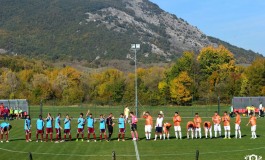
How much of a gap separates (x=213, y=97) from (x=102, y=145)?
60.0m

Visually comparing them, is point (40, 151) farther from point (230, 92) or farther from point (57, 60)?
point (57, 60)

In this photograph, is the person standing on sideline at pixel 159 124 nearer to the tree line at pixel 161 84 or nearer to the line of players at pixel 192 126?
the line of players at pixel 192 126

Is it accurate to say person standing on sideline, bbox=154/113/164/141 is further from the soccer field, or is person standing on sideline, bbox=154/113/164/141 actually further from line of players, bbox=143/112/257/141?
the soccer field

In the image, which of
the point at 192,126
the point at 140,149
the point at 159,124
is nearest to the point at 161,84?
the point at 192,126

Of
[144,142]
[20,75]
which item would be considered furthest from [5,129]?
[20,75]

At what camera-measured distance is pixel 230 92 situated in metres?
89.9

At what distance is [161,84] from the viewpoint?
95125 millimetres

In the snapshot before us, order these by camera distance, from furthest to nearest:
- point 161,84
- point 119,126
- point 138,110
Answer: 1. point 161,84
2. point 138,110
3. point 119,126

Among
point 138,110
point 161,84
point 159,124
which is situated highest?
point 161,84

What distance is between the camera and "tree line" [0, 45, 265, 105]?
289ft

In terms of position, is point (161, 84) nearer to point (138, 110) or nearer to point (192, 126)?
point (138, 110)

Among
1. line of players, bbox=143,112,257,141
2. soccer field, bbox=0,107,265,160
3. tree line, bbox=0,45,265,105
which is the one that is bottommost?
soccer field, bbox=0,107,265,160

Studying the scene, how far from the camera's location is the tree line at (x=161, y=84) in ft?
289

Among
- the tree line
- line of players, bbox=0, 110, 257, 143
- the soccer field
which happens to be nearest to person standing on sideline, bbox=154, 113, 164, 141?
line of players, bbox=0, 110, 257, 143
